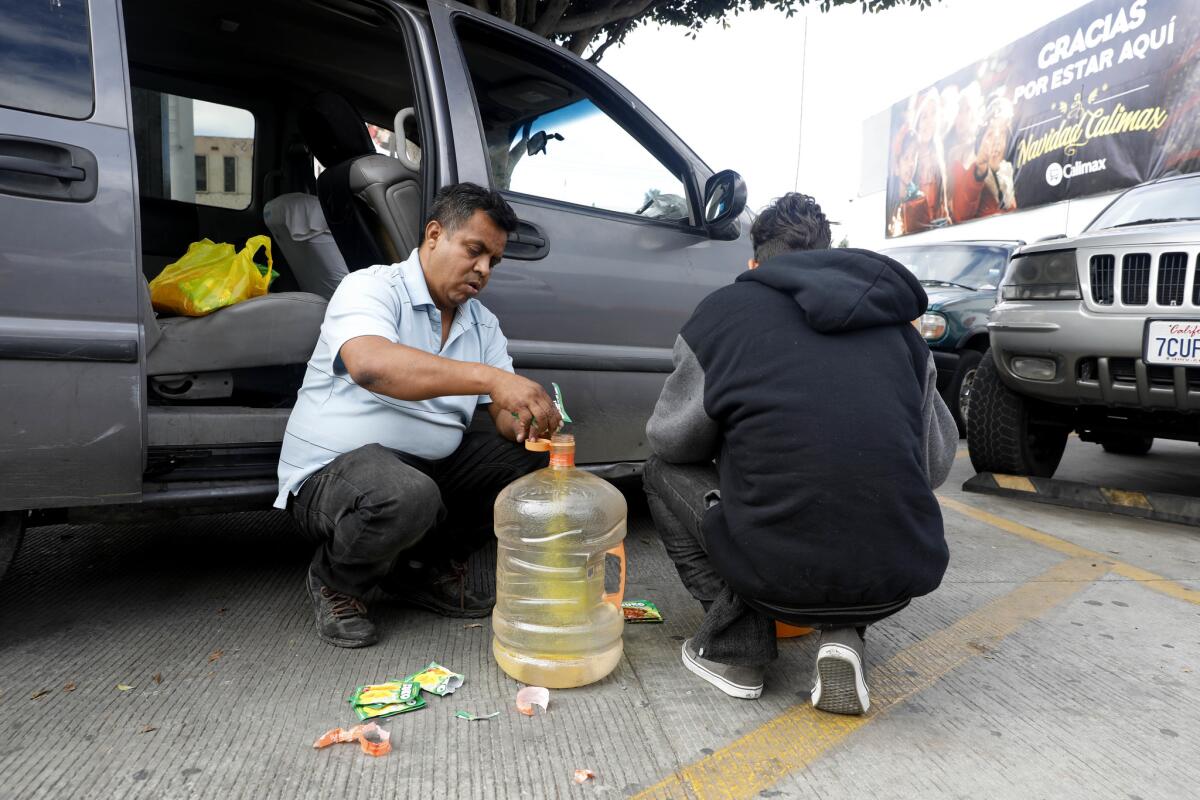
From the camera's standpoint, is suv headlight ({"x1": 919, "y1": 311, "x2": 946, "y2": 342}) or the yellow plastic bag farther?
suv headlight ({"x1": 919, "y1": 311, "x2": 946, "y2": 342})

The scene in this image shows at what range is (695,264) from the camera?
10.5 ft

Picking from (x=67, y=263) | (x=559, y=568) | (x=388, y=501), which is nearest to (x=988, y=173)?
(x=559, y=568)

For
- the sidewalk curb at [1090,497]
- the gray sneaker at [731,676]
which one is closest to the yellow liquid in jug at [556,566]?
the gray sneaker at [731,676]

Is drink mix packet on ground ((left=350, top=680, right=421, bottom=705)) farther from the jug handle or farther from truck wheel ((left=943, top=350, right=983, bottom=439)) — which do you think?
truck wheel ((left=943, top=350, right=983, bottom=439))

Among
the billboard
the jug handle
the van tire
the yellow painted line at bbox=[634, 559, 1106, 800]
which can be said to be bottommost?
the yellow painted line at bbox=[634, 559, 1106, 800]

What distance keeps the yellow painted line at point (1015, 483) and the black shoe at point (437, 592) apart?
3137 millimetres

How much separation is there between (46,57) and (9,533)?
1172 millimetres

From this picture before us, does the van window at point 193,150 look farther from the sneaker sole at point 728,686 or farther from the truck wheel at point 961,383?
the truck wheel at point 961,383

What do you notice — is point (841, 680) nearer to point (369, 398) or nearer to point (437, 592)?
point (437, 592)

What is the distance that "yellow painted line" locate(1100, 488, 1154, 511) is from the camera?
3992 millimetres

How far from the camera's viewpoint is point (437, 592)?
99.3 inches

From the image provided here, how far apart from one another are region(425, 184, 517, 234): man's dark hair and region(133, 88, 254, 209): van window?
174cm

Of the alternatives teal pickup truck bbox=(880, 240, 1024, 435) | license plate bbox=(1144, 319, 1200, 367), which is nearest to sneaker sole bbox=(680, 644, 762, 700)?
license plate bbox=(1144, 319, 1200, 367)

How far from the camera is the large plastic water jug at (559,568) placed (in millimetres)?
2139
